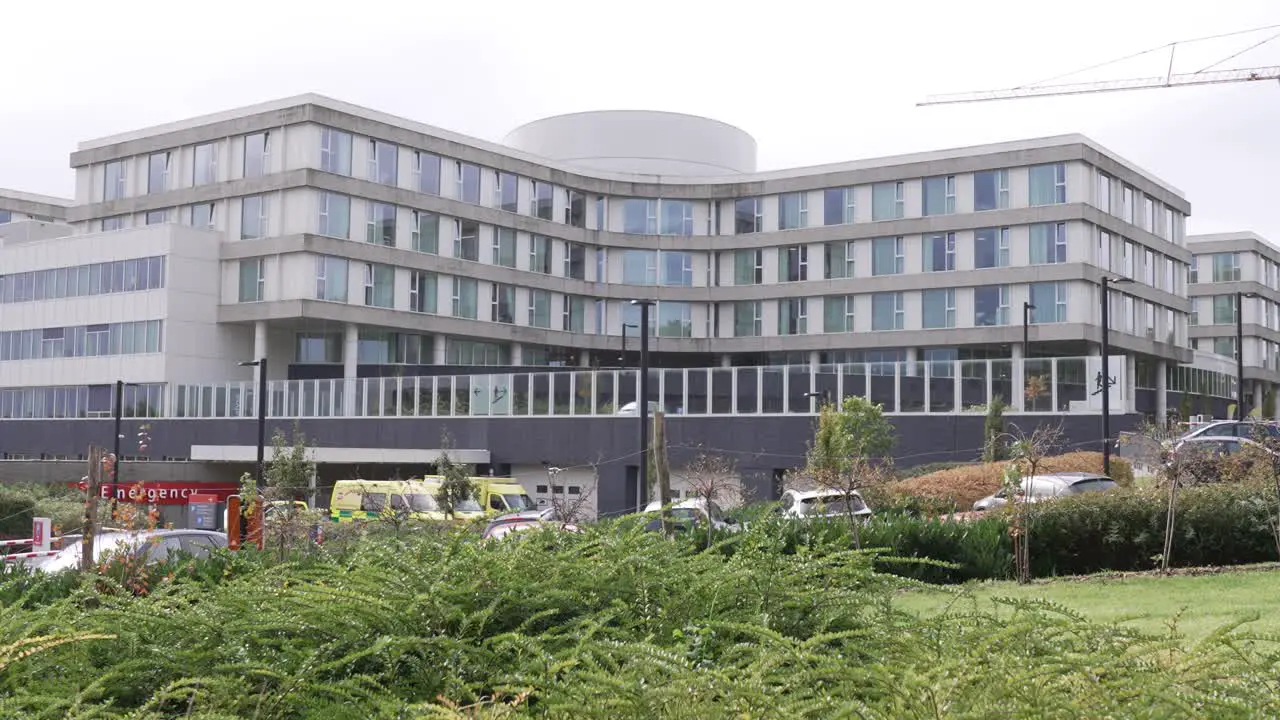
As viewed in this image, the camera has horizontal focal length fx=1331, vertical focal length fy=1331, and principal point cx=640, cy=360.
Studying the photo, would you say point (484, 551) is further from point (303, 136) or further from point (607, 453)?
point (303, 136)

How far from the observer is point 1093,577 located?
18.0 meters

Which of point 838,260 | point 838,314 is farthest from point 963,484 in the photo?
point 838,260

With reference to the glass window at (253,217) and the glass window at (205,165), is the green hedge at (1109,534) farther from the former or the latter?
the glass window at (205,165)

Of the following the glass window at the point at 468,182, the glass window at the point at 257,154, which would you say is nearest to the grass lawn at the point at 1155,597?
the glass window at the point at 257,154

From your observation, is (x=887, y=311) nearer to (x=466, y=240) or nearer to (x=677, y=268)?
(x=677, y=268)

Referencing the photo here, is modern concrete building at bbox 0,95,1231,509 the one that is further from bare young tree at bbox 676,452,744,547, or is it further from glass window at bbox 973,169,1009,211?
bare young tree at bbox 676,452,744,547

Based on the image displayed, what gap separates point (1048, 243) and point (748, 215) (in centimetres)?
1586

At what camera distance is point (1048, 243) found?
197 feet

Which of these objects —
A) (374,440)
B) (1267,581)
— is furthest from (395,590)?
(374,440)

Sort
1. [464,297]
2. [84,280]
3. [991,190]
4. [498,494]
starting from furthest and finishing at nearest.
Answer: [464,297], [84,280], [991,190], [498,494]

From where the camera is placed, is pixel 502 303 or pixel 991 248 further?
pixel 502 303

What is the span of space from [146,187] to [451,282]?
610 inches

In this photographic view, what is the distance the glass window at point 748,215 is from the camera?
225 ft

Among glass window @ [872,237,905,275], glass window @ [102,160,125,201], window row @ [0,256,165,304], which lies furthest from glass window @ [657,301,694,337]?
glass window @ [102,160,125,201]
